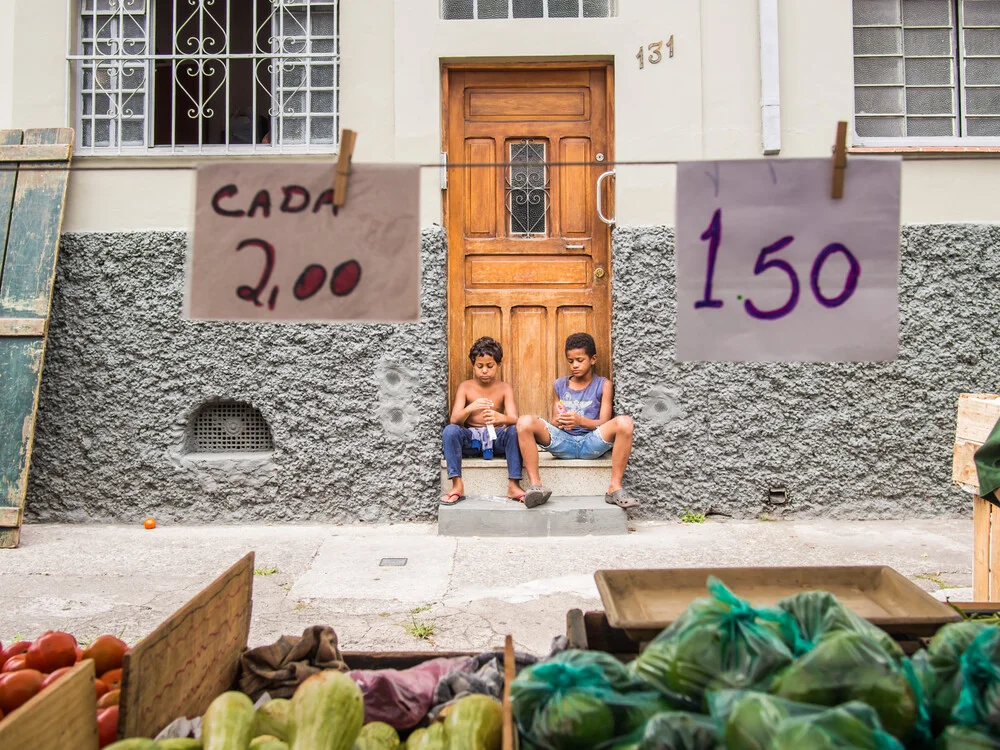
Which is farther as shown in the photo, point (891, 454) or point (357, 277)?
point (891, 454)

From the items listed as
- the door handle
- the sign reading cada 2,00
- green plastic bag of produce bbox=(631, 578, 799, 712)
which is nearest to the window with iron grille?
the door handle

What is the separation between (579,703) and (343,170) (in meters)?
1.58

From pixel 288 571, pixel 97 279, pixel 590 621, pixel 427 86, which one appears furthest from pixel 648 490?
pixel 97 279

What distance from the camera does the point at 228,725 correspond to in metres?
1.75

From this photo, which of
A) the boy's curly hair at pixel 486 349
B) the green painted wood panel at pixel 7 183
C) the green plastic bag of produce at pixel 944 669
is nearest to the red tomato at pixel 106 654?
the green plastic bag of produce at pixel 944 669

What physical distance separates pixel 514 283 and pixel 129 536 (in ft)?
10.9

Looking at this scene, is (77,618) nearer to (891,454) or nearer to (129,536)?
(129,536)

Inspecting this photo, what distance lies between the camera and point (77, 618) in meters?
4.10

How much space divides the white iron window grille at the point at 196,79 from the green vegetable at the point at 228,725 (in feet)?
15.9

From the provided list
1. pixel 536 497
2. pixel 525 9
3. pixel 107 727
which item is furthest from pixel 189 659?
pixel 525 9

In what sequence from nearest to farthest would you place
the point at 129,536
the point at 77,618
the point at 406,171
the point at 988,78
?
the point at 406,171, the point at 77,618, the point at 129,536, the point at 988,78

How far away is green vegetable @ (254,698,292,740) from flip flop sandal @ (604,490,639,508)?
3864 mm

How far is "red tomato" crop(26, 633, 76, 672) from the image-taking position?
83.9 inches

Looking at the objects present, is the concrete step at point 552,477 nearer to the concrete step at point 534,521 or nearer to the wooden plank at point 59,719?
the concrete step at point 534,521
